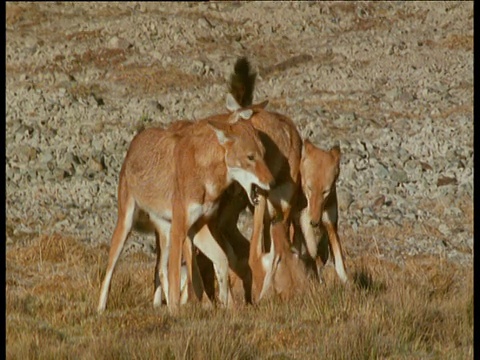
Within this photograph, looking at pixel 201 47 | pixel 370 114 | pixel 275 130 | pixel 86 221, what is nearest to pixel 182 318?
pixel 275 130

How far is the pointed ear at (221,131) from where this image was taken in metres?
12.5

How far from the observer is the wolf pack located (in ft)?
41.7

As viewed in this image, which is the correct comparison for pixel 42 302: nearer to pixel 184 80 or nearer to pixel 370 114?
pixel 370 114

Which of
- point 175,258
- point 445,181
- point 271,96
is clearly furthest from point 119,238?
point 271,96

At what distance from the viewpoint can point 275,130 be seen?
42.3 feet

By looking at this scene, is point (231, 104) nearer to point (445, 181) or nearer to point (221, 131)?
point (221, 131)

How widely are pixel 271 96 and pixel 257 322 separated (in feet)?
46.7

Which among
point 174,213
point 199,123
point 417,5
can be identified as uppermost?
point 417,5

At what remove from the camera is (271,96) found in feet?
85.9

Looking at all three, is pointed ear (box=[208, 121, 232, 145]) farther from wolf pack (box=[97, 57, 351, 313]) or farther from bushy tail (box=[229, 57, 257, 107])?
bushy tail (box=[229, 57, 257, 107])

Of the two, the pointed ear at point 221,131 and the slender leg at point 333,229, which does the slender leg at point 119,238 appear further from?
the slender leg at point 333,229

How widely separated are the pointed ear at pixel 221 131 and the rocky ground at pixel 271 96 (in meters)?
5.00

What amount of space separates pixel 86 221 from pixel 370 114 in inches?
293

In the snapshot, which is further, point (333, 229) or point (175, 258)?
point (333, 229)
